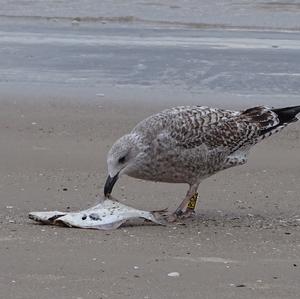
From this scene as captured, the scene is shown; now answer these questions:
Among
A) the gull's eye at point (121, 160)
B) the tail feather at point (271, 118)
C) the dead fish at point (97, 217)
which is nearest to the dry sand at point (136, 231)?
the dead fish at point (97, 217)

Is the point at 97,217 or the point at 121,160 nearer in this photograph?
the point at 97,217

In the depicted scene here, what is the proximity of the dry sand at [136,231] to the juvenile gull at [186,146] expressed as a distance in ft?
1.18

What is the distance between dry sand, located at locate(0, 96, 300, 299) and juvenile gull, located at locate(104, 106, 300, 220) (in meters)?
0.36

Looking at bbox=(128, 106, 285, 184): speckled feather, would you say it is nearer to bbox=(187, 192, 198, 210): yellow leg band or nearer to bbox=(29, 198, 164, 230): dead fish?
bbox=(187, 192, 198, 210): yellow leg band

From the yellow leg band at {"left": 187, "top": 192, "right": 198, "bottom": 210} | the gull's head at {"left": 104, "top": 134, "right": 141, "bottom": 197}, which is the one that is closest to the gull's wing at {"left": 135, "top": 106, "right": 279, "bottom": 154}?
the gull's head at {"left": 104, "top": 134, "right": 141, "bottom": 197}

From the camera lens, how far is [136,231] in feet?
23.2

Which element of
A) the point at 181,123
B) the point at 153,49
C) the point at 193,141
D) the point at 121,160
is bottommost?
the point at 153,49

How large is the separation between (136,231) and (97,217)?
11.2 inches

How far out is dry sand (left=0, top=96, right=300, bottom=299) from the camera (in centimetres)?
584

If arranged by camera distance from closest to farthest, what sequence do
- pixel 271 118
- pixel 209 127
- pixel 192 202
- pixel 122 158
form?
1. pixel 122 158
2. pixel 209 127
3. pixel 192 202
4. pixel 271 118

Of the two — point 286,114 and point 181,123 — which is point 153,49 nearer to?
point 286,114

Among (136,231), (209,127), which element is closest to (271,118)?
(209,127)

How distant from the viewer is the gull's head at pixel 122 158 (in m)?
7.32

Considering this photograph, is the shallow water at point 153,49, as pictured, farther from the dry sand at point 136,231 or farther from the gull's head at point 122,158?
the gull's head at point 122,158
